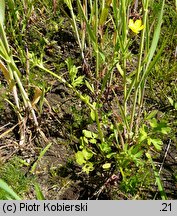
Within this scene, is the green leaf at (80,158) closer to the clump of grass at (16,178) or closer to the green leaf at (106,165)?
the green leaf at (106,165)

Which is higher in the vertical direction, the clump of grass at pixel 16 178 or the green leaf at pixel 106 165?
the green leaf at pixel 106 165

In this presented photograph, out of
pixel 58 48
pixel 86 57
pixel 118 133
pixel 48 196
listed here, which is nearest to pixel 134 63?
pixel 86 57

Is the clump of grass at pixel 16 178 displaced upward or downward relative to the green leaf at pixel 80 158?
downward

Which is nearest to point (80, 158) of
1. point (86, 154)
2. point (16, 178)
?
point (86, 154)

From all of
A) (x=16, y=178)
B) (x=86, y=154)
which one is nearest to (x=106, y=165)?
(x=86, y=154)

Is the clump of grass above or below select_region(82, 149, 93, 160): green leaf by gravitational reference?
below

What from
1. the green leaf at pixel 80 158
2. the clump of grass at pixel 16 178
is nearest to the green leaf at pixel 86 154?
the green leaf at pixel 80 158

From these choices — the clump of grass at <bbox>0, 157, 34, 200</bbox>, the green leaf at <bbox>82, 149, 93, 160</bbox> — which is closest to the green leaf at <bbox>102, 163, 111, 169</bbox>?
the green leaf at <bbox>82, 149, 93, 160</bbox>

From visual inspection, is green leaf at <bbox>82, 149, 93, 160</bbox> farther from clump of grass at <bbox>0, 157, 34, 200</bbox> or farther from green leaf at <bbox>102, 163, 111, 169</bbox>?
clump of grass at <bbox>0, 157, 34, 200</bbox>

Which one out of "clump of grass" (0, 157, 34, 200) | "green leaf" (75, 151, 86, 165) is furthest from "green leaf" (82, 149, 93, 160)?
"clump of grass" (0, 157, 34, 200)

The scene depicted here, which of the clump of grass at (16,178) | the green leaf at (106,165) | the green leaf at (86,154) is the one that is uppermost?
the green leaf at (86,154)

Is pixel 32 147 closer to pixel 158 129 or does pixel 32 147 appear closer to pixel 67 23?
pixel 158 129

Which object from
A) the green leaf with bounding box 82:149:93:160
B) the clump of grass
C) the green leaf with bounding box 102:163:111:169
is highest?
the green leaf with bounding box 82:149:93:160

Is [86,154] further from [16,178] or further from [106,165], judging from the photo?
[16,178]
